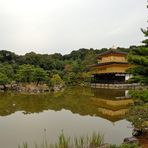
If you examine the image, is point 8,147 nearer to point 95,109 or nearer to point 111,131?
point 111,131

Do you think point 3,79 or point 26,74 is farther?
point 26,74

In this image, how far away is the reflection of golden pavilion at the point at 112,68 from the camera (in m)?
38.6

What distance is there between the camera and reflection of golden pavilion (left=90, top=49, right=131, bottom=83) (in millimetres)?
38553

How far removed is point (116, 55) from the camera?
135 feet

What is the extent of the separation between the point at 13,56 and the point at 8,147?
51.9 m

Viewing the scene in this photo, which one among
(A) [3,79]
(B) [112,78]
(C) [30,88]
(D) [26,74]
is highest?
(D) [26,74]

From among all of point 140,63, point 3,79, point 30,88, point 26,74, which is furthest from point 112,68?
point 140,63

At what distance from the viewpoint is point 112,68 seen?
127 feet

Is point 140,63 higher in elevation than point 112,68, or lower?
lower

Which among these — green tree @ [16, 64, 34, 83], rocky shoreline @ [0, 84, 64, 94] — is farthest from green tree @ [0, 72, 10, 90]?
green tree @ [16, 64, 34, 83]

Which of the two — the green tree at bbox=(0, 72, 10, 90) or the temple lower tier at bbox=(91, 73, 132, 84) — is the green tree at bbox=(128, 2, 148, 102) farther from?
the green tree at bbox=(0, 72, 10, 90)

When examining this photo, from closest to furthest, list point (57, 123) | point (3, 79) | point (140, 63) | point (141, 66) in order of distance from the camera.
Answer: point (140, 63)
point (141, 66)
point (57, 123)
point (3, 79)

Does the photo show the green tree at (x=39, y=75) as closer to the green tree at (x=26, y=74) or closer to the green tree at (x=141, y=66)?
the green tree at (x=26, y=74)

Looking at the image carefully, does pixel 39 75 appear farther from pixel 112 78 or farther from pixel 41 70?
pixel 112 78
